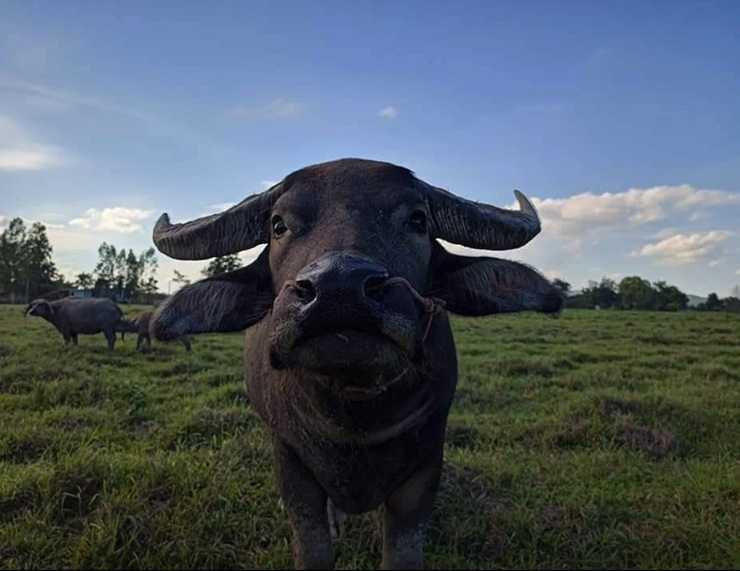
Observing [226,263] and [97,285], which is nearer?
[226,263]

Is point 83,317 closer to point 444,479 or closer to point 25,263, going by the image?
point 444,479

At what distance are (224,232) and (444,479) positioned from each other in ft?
6.07

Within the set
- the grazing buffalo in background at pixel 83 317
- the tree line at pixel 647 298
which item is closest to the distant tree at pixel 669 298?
the tree line at pixel 647 298

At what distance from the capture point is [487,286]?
8.06 ft

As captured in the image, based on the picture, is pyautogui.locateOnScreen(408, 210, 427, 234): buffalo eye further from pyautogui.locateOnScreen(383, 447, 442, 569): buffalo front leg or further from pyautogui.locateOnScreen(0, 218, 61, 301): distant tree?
pyautogui.locateOnScreen(0, 218, 61, 301): distant tree

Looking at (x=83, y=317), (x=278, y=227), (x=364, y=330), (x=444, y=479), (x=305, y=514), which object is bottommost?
(x=444, y=479)

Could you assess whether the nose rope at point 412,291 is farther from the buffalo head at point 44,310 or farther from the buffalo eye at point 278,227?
the buffalo head at point 44,310

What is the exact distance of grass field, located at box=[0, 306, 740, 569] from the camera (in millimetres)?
2660

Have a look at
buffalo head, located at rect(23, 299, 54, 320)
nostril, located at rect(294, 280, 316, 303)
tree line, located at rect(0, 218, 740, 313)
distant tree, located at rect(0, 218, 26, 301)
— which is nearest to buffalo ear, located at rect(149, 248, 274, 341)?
nostril, located at rect(294, 280, 316, 303)

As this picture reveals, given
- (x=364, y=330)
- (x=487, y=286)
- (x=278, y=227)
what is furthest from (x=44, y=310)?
(x=364, y=330)

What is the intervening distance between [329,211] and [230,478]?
6.17 feet

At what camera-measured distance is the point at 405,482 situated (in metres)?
2.35

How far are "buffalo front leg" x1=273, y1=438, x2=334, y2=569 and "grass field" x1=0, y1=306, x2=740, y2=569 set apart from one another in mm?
334

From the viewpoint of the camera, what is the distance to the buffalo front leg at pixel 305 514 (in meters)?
2.31
